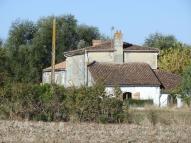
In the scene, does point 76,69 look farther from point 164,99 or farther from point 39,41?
point 39,41

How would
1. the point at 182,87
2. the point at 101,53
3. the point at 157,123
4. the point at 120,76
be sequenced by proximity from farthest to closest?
the point at 101,53 → the point at 120,76 → the point at 182,87 → the point at 157,123

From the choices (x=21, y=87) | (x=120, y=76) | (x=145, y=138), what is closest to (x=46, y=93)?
(x=21, y=87)

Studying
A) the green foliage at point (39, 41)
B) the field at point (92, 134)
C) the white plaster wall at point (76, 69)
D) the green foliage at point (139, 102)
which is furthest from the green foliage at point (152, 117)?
the green foliage at point (39, 41)

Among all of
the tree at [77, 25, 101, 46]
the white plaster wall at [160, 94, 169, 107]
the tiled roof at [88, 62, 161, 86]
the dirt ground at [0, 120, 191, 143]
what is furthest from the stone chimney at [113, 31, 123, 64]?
the dirt ground at [0, 120, 191, 143]

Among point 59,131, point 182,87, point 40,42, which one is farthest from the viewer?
point 40,42

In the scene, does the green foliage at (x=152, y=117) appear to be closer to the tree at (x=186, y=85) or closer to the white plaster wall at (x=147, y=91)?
the tree at (x=186, y=85)

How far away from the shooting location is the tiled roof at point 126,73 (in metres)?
54.2

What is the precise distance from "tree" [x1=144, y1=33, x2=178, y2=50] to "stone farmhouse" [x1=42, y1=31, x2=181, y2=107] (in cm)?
3076

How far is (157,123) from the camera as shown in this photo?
24547mm

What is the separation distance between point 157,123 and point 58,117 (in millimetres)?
4801

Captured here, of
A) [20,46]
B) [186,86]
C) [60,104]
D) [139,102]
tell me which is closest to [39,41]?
[20,46]

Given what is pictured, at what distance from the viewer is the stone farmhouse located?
177 ft

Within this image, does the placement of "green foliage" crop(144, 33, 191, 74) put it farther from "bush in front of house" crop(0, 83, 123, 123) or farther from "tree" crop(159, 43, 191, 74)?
"bush in front of house" crop(0, 83, 123, 123)

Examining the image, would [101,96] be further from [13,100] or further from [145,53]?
[145,53]
